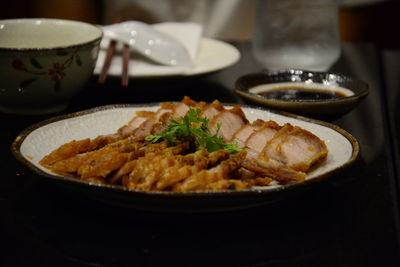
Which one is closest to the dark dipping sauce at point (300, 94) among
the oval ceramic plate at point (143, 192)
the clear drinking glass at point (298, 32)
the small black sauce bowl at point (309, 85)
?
the small black sauce bowl at point (309, 85)

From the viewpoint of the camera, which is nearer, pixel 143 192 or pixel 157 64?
pixel 143 192

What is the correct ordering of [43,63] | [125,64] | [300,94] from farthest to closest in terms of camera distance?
[125,64]
[300,94]
[43,63]

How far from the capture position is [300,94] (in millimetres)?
1595

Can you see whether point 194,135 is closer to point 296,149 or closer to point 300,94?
point 296,149

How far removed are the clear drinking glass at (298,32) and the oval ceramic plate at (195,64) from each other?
0.15 m

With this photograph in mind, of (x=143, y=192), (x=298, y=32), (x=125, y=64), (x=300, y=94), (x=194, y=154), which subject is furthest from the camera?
(x=298, y=32)

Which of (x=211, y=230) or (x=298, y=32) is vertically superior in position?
(x=298, y=32)

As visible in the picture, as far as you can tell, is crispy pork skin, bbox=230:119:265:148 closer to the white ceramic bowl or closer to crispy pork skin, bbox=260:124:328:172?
crispy pork skin, bbox=260:124:328:172

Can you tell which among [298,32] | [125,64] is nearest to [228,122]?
[125,64]

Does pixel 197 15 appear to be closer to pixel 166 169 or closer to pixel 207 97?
pixel 207 97

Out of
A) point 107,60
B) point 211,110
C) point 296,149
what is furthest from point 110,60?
point 296,149

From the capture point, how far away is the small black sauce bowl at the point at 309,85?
1.42 metres

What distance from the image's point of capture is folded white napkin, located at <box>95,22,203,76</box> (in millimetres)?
1714

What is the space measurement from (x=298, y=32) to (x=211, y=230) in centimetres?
119
